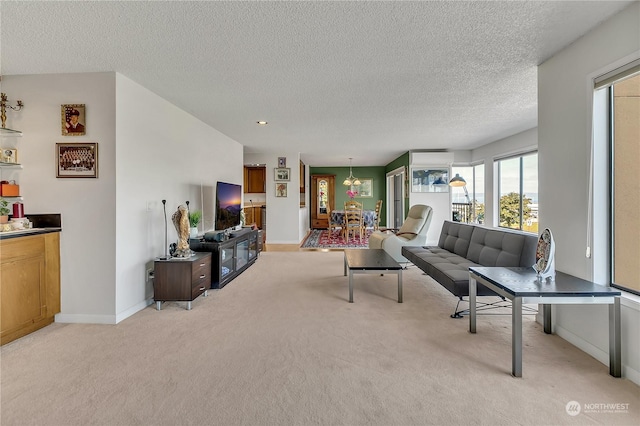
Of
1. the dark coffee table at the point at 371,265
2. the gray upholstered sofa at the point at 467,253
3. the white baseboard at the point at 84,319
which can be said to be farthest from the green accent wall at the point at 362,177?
the white baseboard at the point at 84,319

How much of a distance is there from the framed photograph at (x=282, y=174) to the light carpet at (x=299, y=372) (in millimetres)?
4871

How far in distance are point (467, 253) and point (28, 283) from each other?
482 cm

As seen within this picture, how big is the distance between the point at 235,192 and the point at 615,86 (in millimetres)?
4841

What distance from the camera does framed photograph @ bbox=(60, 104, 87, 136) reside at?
290 cm

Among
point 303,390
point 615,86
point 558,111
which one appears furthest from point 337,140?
point 303,390

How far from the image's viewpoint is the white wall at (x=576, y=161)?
1.96m

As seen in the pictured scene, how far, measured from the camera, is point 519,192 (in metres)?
6.13

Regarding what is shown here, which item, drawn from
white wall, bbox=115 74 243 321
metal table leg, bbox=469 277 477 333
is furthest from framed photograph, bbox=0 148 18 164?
metal table leg, bbox=469 277 477 333

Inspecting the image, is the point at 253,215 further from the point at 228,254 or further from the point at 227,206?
the point at 228,254

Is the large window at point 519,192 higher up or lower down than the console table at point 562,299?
higher up

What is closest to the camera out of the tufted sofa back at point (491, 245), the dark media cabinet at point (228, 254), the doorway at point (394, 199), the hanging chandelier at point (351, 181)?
the tufted sofa back at point (491, 245)

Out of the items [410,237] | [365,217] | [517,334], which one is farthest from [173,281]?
[365,217]

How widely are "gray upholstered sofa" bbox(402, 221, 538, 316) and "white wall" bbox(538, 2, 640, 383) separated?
0.46m

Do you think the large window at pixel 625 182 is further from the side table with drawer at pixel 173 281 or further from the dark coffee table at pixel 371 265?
the side table with drawer at pixel 173 281
